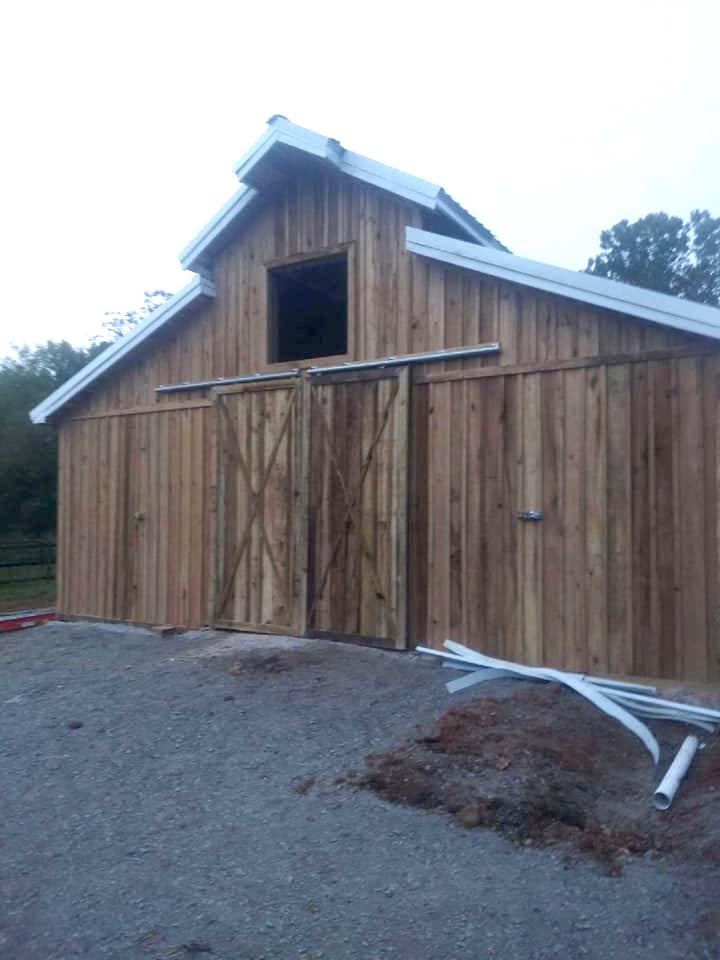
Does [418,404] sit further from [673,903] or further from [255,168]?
[673,903]

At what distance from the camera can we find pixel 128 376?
1177 cm

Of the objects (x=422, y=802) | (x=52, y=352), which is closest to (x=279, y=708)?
(x=422, y=802)

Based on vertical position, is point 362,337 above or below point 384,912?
above

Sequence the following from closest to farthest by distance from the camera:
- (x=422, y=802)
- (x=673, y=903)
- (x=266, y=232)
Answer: (x=673, y=903) < (x=422, y=802) < (x=266, y=232)

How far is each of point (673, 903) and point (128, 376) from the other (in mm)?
9355

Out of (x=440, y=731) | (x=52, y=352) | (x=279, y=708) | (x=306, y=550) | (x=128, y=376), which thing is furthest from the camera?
(x=52, y=352)

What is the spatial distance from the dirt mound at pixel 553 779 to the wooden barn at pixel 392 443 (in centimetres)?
105

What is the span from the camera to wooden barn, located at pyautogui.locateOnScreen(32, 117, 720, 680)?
24.4 feet

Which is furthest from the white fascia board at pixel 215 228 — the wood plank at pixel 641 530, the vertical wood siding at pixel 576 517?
the wood plank at pixel 641 530

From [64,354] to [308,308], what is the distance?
18506mm

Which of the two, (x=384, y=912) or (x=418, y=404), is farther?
(x=418, y=404)

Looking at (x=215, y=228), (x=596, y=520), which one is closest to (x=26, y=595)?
(x=215, y=228)

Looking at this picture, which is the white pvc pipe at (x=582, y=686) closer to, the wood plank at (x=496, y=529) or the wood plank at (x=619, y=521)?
the wood plank at (x=496, y=529)

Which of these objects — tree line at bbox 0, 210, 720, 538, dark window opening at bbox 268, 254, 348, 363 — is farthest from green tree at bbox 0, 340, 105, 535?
dark window opening at bbox 268, 254, 348, 363
